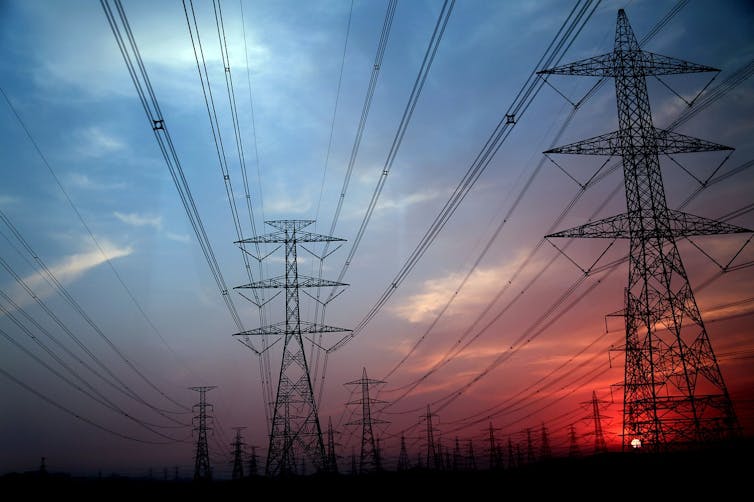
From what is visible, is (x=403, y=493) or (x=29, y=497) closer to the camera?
(x=403, y=493)

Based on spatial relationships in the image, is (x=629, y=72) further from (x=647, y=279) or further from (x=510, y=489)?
(x=510, y=489)

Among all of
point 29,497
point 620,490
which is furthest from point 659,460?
point 29,497

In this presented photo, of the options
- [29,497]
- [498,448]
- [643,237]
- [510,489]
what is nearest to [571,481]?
[510,489]

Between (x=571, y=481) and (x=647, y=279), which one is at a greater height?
(x=647, y=279)

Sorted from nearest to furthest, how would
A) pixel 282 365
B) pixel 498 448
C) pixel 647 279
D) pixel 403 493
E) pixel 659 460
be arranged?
pixel 659 460, pixel 647 279, pixel 403 493, pixel 282 365, pixel 498 448

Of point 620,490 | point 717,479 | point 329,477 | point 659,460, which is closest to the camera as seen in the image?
point 717,479

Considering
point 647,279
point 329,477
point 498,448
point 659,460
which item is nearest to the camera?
point 659,460

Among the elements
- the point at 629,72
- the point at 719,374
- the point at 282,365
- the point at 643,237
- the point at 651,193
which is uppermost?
the point at 629,72

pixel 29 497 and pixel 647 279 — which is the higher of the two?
pixel 647 279

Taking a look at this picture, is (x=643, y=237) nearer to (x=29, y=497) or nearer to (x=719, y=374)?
(x=719, y=374)
